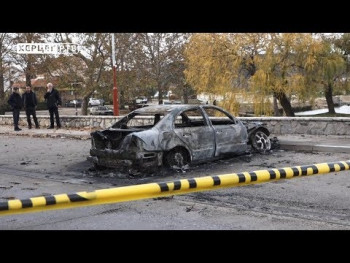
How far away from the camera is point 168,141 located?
9.08 m

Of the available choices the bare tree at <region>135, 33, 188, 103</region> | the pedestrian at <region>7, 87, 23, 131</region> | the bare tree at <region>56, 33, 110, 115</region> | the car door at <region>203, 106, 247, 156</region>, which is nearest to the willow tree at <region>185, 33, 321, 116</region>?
the bare tree at <region>56, 33, 110, 115</region>

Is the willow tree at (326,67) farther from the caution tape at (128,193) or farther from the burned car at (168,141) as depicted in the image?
the caution tape at (128,193)

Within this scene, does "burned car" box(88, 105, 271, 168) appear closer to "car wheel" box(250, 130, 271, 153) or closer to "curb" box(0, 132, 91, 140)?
"car wheel" box(250, 130, 271, 153)

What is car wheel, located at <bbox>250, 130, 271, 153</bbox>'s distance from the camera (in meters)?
11.1

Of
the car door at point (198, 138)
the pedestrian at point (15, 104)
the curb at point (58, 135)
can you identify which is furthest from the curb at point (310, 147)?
the pedestrian at point (15, 104)

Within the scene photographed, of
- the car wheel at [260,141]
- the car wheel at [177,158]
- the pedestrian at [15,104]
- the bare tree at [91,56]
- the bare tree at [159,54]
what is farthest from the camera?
the bare tree at [159,54]

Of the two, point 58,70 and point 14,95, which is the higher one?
point 58,70

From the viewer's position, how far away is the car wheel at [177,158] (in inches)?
360

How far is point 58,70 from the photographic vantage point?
3559 centimetres

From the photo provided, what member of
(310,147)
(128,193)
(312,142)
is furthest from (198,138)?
(128,193)

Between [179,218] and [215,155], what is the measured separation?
406cm

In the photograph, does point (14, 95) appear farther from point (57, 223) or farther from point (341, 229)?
point (341, 229)

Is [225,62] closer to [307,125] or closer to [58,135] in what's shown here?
[58,135]
